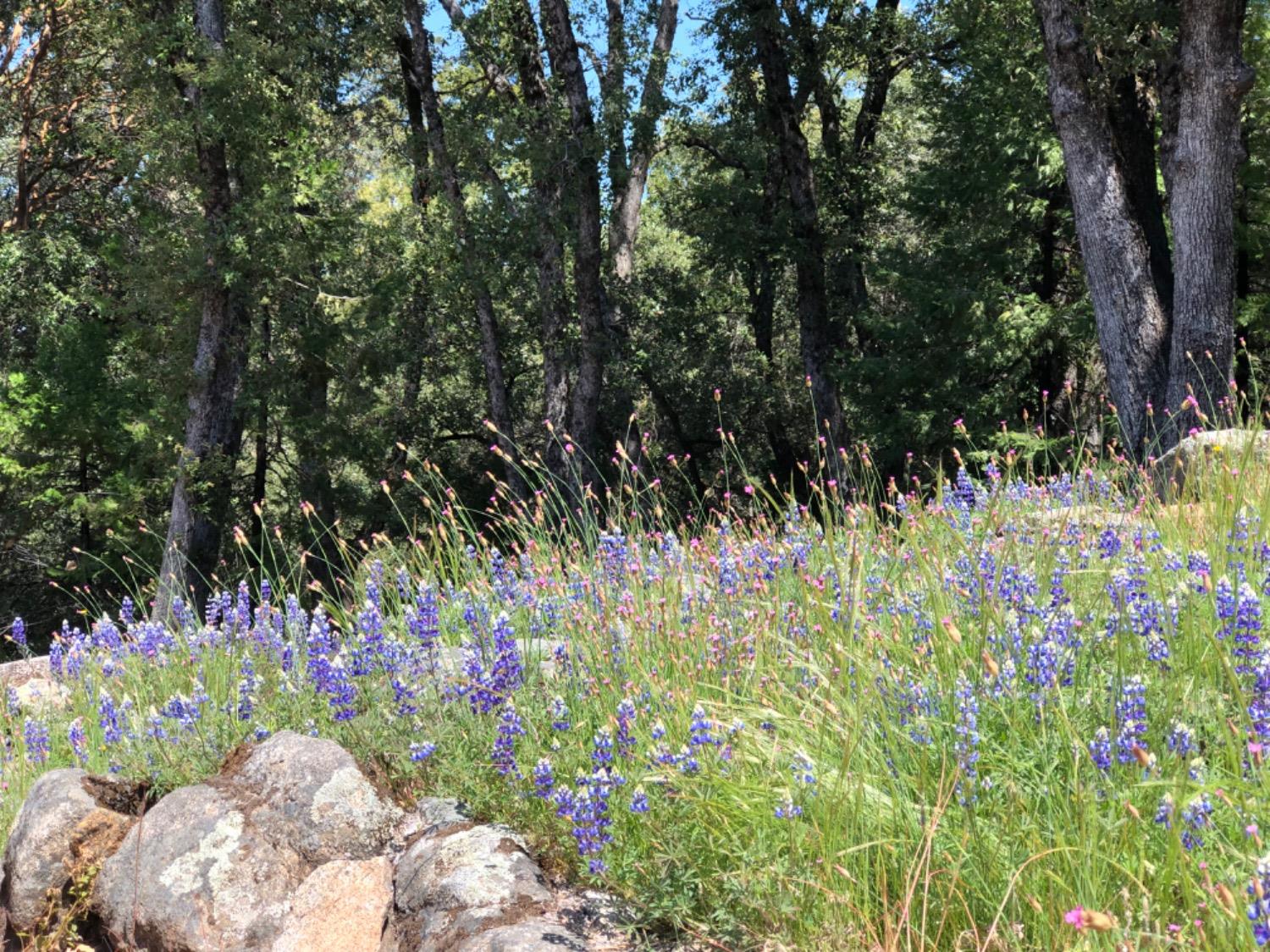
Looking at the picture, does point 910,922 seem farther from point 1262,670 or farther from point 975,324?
point 975,324

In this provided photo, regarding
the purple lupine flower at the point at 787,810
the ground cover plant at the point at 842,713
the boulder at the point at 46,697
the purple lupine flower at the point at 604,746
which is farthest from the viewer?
the boulder at the point at 46,697

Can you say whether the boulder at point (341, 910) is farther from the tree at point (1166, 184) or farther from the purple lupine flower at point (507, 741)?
the tree at point (1166, 184)

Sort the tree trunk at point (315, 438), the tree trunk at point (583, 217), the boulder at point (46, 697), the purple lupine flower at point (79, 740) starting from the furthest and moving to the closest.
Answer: the tree trunk at point (315, 438) → the tree trunk at point (583, 217) → the boulder at point (46, 697) → the purple lupine flower at point (79, 740)

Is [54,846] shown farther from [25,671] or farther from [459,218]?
[459,218]

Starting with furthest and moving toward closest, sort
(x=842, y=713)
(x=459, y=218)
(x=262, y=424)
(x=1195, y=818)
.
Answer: (x=262, y=424) < (x=459, y=218) < (x=842, y=713) < (x=1195, y=818)

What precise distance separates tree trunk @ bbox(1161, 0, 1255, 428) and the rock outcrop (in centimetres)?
912

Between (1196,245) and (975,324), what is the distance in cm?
799

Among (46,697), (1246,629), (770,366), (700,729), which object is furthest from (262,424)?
(1246,629)

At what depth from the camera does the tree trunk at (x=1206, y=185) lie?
10875mm

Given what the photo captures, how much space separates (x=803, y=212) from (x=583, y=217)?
3.77m

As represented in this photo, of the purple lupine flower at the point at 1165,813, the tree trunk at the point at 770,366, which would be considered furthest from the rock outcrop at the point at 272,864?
the tree trunk at the point at 770,366

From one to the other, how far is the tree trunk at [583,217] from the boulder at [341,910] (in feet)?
44.2

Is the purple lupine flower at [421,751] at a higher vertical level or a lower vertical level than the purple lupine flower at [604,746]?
lower

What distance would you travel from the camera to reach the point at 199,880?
4.37 metres
